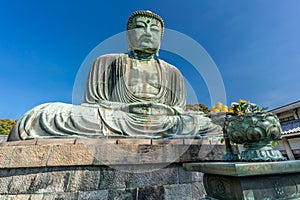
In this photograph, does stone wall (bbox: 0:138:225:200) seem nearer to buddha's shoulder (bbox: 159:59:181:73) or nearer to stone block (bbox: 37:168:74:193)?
stone block (bbox: 37:168:74:193)

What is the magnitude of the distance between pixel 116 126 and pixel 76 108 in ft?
3.05

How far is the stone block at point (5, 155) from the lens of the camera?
2148 millimetres

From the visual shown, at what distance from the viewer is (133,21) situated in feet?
17.9

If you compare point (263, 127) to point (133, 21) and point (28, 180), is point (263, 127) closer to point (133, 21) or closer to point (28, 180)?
point (28, 180)

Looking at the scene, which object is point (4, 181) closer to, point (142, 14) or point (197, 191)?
point (197, 191)

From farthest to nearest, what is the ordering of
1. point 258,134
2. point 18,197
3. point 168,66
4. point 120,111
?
1. point 168,66
2. point 120,111
3. point 18,197
4. point 258,134

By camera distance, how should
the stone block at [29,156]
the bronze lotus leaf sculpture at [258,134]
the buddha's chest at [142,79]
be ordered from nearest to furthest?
the bronze lotus leaf sculpture at [258,134], the stone block at [29,156], the buddha's chest at [142,79]

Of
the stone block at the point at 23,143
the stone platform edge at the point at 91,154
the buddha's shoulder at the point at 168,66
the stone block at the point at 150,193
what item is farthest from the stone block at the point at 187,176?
the buddha's shoulder at the point at 168,66

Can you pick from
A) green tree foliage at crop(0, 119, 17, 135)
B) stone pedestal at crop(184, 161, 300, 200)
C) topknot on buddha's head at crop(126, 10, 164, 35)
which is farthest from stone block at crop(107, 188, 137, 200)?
green tree foliage at crop(0, 119, 17, 135)

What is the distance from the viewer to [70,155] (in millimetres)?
2252

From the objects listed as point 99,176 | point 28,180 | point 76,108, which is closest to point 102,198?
point 99,176

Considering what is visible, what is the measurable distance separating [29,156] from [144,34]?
15.1 ft

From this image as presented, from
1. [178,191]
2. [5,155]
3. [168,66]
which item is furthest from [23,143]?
[168,66]

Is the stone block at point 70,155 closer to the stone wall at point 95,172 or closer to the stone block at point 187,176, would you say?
the stone wall at point 95,172
